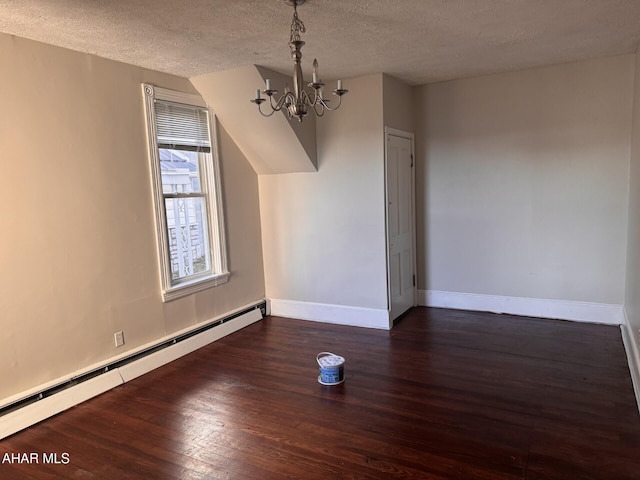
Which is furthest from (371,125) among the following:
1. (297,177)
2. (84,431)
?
(84,431)

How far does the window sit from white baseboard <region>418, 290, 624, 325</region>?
2.45m

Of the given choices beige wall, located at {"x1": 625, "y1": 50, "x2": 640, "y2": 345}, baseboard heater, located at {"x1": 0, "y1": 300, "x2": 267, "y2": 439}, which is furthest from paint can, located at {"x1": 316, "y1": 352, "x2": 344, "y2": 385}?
beige wall, located at {"x1": 625, "y1": 50, "x2": 640, "y2": 345}

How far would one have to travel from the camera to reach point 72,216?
10.6ft

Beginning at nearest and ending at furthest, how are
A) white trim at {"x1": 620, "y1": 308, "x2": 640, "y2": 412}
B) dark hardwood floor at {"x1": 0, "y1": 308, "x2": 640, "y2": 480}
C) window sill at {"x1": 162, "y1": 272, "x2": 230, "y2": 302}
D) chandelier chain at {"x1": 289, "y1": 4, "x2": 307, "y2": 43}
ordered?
dark hardwood floor at {"x1": 0, "y1": 308, "x2": 640, "y2": 480} → chandelier chain at {"x1": 289, "y1": 4, "x2": 307, "y2": 43} → white trim at {"x1": 620, "y1": 308, "x2": 640, "y2": 412} → window sill at {"x1": 162, "y1": 272, "x2": 230, "y2": 302}

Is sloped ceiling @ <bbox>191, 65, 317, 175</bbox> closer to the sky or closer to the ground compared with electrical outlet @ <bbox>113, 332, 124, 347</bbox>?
closer to the sky

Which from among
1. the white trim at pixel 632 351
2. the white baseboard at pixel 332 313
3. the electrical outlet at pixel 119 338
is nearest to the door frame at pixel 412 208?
the white baseboard at pixel 332 313

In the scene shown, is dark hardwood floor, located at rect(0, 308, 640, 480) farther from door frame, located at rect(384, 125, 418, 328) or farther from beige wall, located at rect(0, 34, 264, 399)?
door frame, located at rect(384, 125, 418, 328)

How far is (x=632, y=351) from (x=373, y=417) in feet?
6.85

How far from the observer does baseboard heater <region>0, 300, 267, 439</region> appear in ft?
9.43

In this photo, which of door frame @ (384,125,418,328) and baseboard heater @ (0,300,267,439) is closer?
baseboard heater @ (0,300,267,439)

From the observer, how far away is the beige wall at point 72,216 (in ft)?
9.49

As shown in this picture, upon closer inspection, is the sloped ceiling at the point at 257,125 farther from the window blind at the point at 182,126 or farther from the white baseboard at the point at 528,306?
the white baseboard at the point at 528,306

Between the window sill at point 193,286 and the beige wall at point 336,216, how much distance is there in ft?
2.54

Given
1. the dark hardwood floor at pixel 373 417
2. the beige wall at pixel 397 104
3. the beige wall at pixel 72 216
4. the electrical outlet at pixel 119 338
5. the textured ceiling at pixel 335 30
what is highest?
the textured ceiling at pixel 335 30
